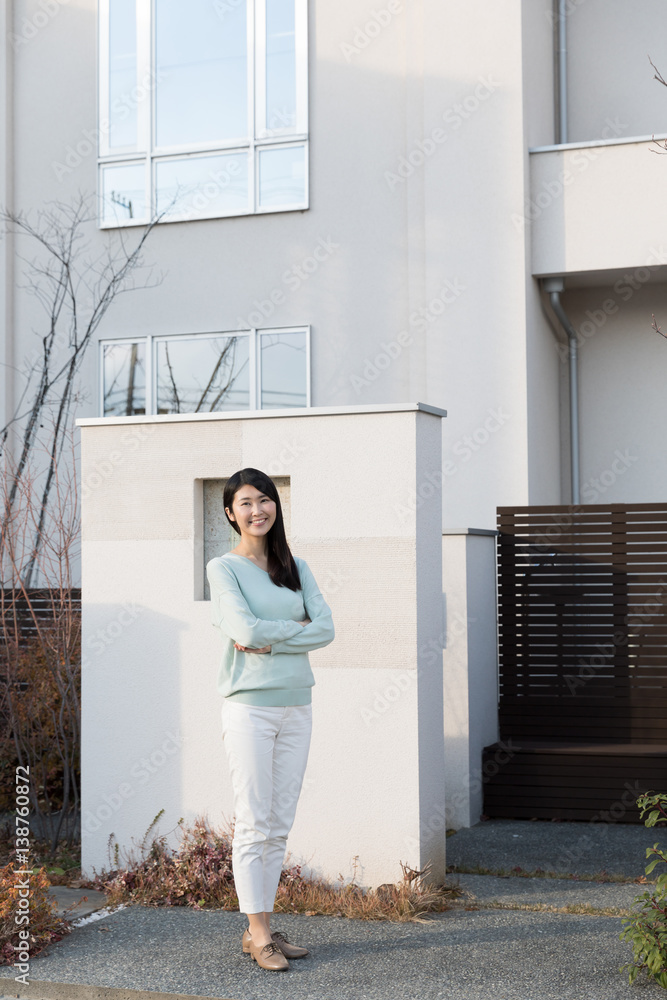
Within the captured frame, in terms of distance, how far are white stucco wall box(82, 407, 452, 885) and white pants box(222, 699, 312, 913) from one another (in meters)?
Result: 1.15

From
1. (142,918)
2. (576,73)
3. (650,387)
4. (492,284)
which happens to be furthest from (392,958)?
(576,73)

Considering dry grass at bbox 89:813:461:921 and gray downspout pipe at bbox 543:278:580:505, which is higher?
gray downspout pipe at bbox 543:278:580:505

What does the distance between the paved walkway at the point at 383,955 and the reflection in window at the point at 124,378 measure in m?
7.10

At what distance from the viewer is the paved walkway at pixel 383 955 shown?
14.9 feet

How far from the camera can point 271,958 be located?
15.7ft

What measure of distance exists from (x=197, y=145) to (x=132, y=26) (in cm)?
165

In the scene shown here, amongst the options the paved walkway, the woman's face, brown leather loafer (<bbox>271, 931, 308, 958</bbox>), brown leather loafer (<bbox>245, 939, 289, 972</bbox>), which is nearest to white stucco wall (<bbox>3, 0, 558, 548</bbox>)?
the paved walkway

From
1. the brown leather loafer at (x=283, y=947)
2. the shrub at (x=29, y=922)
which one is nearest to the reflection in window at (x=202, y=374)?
the shrub at (x=29, y=922)

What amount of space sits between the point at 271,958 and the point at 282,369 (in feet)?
24.6

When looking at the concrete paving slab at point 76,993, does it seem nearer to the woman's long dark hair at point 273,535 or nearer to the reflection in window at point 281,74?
the woman's long dark hair at point 273,535

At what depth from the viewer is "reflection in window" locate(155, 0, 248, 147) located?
38.0ft
